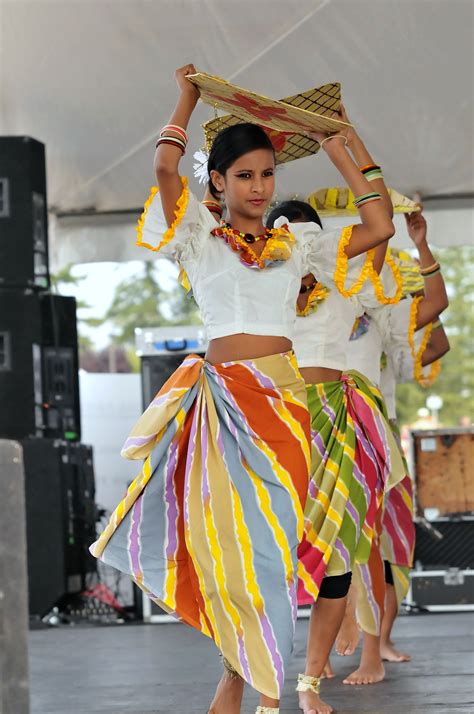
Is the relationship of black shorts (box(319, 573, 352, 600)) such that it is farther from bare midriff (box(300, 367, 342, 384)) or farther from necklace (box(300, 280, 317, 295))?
necklace (box(300, 280, 317, 295))

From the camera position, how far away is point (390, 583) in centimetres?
480

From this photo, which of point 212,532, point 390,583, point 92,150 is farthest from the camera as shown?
point 92,150

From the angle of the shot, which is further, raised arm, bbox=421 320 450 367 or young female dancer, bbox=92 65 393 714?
raised arm, bbox=421 320 450 367

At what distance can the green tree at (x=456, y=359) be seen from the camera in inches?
1102

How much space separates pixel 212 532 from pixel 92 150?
393cm

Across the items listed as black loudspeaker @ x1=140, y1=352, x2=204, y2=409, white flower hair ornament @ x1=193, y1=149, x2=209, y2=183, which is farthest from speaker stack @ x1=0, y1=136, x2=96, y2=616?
white flower hair ornament @ x1=193, y1=149, x2=209, y2=183

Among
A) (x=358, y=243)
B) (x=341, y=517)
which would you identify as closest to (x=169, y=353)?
(x=341, y=517)

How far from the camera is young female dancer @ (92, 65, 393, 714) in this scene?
284 centimetres

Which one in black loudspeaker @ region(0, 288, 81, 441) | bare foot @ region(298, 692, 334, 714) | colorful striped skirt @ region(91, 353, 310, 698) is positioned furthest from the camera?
Result: black loudspeaker @ region(0, 288, 81, 441)

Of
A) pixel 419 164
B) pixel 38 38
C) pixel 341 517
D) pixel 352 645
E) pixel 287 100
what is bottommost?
pixel 352 645

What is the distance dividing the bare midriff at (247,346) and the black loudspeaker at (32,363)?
10.5ft

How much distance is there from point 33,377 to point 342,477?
2834 mm

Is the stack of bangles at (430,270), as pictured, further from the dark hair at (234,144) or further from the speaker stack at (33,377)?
the speaker stack at (33,377)

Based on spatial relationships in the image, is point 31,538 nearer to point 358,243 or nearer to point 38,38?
point 38,38
